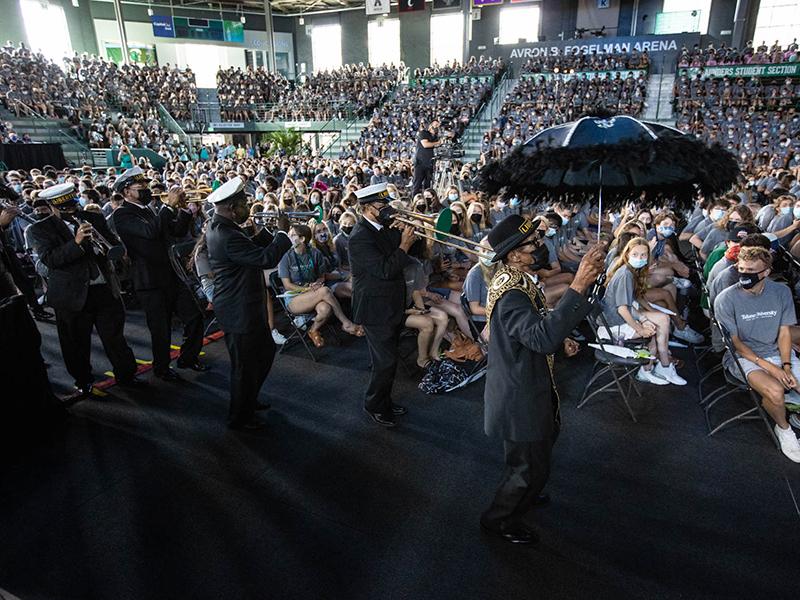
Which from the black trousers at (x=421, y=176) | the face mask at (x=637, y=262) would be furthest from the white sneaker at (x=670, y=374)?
the black trousers at (x=421, y=176)

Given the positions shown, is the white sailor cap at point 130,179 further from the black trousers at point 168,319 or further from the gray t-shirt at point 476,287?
the gray t-shirt at point 476,287

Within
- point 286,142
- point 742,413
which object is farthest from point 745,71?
point 742,413

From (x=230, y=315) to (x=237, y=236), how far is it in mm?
593

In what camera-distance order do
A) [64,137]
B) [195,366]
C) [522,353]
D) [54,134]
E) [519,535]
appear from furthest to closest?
[64,137], [54,134], [195,366], [519,535], [522,353]

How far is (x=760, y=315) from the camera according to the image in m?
3.95

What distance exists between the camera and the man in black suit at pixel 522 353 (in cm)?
222

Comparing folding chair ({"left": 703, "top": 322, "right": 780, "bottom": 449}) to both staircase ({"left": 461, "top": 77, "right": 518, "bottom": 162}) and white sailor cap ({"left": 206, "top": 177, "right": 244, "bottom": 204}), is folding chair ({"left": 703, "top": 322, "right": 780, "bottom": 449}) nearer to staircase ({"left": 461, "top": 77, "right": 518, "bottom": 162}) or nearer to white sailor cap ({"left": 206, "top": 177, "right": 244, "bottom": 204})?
white sailor cap ({"left": 206, "top": 177, "right": 244, "bottom": 204})

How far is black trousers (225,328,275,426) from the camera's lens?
391cm

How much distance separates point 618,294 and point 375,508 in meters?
2.90

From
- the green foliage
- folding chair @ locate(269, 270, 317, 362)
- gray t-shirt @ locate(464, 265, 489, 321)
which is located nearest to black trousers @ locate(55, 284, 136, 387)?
folding chair @ locate(269, 270, 317, 362)

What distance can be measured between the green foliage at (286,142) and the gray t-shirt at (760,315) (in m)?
23.9

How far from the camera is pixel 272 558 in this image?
2902 mm

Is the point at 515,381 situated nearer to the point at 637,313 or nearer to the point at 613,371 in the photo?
the point at 613,371

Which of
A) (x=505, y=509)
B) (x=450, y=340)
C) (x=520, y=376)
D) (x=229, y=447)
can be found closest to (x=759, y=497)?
(x=505, y=509)
